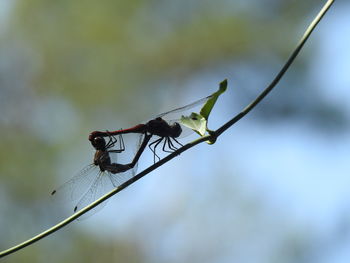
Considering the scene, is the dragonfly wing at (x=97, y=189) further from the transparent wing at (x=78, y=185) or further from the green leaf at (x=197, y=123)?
the green leaf at (x=197, y=123)

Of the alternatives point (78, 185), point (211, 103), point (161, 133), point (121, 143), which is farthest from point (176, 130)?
point (211, 103)

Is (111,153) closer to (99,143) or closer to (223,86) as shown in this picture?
(99,143)

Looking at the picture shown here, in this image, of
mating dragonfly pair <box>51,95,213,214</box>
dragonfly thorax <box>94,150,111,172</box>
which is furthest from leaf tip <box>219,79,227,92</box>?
dragonfly thorax <box>94,150,111,172</box>

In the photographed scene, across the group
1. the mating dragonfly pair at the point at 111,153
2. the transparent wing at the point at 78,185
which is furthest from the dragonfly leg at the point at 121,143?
the transparent wing at the point at 78,185

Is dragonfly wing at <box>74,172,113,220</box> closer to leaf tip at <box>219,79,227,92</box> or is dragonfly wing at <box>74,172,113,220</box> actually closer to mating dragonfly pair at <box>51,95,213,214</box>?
mating dragonfly pair at <box>51,95,213,214</box>

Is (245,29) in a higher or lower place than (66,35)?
lower

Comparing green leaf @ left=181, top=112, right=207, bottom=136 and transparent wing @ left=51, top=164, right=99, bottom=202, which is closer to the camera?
green leaf @ left=181, top=112, right=207, bottom=136

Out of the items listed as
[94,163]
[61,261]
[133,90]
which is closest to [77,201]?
[94,163]

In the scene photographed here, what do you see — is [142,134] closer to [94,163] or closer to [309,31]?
[94,163]
